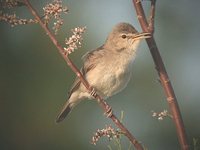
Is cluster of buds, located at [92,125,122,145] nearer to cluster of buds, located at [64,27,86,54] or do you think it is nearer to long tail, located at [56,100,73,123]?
cluster of buds, located at [64,27,86,54]

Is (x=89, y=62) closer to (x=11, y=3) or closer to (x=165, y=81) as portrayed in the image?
(x=165, y=81)

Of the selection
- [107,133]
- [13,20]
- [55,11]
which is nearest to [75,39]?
[55,11]

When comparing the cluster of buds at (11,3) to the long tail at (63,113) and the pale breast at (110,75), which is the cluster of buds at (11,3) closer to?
the pale breast at (110,75)

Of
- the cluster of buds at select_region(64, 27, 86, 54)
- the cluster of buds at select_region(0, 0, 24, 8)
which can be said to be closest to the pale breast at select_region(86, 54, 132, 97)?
the cluster of buds at select_region(64, 27, 86, 54)

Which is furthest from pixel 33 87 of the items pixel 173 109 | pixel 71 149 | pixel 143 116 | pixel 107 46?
pixel 173 109

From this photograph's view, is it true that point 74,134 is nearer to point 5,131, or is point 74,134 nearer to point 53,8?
point 5,131

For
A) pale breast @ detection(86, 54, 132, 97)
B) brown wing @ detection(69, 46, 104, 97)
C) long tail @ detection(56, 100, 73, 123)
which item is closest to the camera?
pale breast @ detection(86, 54, 132, 97)

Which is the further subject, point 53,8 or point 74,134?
point 74,134
